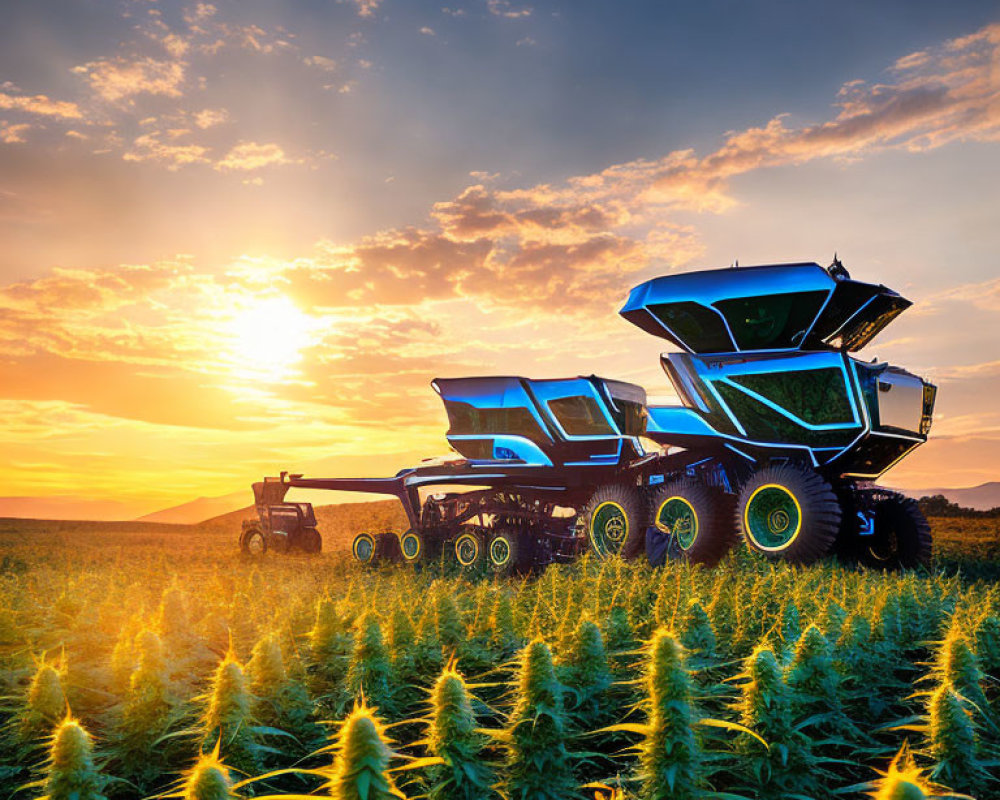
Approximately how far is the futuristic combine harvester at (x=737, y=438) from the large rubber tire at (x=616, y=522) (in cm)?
3

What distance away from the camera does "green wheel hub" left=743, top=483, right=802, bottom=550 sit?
11125mm

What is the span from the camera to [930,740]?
3324mm

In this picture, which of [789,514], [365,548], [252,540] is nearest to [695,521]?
[789,514]

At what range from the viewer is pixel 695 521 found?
1227cm

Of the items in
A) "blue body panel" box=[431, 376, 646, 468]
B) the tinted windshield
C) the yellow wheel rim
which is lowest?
the yellow wheel rim

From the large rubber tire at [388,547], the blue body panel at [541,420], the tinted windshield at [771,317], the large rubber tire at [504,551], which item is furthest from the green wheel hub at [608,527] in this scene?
the large rubber tire at [388,547]

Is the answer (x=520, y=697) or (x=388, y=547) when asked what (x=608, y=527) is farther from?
(x=520, y=697)

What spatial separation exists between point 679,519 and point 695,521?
0.45m

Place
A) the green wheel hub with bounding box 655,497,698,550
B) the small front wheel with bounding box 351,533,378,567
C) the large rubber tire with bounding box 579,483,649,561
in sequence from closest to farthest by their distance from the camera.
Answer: the green wheel hub with bounding box 655,497,698,550 < the large rubber tire with bounding box 579,483,649,561 < the small front wheel with bounding box 351,533,378,567

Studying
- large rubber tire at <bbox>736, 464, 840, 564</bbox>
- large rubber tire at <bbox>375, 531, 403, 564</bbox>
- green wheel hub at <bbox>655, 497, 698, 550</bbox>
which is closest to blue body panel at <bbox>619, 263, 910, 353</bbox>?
large rubber tire at <bbox>736, 464, 840, 564</bbox>

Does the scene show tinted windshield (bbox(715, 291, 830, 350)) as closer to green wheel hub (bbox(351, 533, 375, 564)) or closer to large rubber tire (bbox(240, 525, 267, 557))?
green wheel hub (bbox(351, 533, 375, 564))

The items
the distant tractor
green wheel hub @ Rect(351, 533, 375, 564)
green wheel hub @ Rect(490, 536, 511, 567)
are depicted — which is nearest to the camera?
green wheel hub @ Rect(490, 536, 511, 567)

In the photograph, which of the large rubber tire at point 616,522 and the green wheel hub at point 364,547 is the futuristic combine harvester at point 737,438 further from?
the green wheel hub at point 364,547

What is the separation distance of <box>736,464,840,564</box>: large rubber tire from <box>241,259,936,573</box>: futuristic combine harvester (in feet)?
0.07
